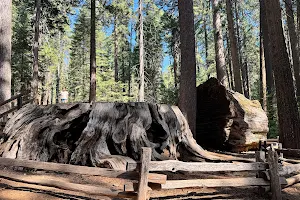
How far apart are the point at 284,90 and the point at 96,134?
626 centimetres

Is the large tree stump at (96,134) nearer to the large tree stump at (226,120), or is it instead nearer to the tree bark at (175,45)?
the large tree stump at (226,120)

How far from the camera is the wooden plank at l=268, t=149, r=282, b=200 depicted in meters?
4.85

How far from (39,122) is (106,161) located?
225cm

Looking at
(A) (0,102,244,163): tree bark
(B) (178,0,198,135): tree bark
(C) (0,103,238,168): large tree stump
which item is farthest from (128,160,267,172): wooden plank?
(B) (178,0,198,135): tree bark

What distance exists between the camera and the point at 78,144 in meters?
6.29

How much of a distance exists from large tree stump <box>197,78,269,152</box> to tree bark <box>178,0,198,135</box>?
101cm

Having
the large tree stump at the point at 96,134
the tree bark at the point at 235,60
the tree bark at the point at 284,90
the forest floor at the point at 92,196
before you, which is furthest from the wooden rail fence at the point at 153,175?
the tree bark at the point at 235,60

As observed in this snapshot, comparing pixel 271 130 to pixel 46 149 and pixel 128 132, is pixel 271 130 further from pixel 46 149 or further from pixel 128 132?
pixel 46 149

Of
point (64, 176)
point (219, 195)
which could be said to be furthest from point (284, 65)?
point (64, 176)

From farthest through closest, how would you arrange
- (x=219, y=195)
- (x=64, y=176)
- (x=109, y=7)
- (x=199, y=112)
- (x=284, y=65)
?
1. (x=109, y=7)
2. (x=199, y=112)
3. (x=284, y=65)
4. (x=64, y=176)
5. (x=219, y=195)

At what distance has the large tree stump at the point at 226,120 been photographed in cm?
938

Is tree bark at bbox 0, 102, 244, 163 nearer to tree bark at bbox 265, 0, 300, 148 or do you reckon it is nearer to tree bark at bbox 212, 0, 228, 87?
Answer: tree bark at bbox 265, 0, 300, 148

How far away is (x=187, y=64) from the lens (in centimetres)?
949

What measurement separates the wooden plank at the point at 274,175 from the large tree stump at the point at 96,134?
7.92 feet
